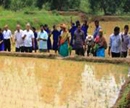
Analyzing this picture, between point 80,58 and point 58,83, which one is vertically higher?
point 80,58

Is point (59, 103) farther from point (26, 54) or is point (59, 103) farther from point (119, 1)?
point (119, 1)

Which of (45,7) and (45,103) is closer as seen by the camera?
(45,103)

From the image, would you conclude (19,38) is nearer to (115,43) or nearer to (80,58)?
(80,58)

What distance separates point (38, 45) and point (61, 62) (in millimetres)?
3022

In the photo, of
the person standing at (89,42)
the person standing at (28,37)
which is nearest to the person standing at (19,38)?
the person standing at (28,37)

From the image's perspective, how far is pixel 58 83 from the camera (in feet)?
34.0

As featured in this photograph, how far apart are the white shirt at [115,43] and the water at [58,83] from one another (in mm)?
685

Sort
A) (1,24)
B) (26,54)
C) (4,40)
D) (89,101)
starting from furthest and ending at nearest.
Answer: (1,24), (4,40), (26,54), (89,101)

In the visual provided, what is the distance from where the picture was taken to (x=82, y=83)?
1034cm

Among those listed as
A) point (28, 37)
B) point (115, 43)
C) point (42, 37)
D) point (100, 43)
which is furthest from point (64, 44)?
point (42, 37)

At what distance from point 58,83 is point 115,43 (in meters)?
2.47

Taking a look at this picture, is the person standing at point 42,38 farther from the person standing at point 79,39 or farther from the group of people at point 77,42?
the person standing at point 79,39

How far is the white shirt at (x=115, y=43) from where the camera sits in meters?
12.1

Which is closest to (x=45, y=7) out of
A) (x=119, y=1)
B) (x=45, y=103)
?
(x=119, y=1)
